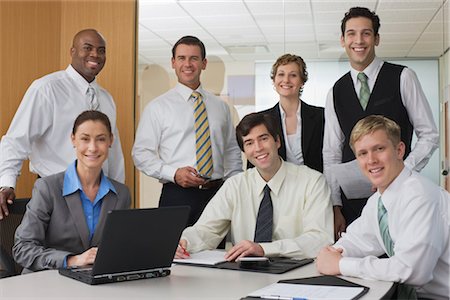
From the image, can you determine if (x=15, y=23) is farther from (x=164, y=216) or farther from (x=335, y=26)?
(x=164, y=216)

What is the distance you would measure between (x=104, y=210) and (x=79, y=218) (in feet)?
0.39

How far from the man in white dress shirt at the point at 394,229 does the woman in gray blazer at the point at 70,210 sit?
1.05 meters

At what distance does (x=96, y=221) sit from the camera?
283 cm

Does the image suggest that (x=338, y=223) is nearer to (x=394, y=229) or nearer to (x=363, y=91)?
(x=363, y=91)

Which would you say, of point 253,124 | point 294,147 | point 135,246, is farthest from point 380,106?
point 135,246

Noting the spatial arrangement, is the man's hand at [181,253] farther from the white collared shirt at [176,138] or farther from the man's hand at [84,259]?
the white collared shirt at [176,138]

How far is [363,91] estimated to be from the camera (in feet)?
11.9

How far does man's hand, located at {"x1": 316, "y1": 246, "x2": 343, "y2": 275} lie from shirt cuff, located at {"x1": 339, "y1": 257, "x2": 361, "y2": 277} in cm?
2

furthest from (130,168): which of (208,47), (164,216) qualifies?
(164,216)

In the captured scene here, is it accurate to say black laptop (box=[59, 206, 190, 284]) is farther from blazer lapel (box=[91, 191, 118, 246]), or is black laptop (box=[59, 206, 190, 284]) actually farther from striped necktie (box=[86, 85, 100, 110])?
striped necktie (box=[86, 85, 100, 110])

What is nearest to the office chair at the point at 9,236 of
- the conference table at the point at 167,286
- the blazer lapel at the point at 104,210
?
the blazer lapel at the point at 104,210

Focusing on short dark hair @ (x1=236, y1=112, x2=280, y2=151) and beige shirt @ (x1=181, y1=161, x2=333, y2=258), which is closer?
beige shirt @ (x1=181, y1=161, x2=333, y2=258)

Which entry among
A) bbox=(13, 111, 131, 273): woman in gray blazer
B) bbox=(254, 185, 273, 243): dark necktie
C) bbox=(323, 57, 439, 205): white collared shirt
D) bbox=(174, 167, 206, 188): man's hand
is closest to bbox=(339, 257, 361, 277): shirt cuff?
bbox=(254, 185, 273, 243): dark necktie

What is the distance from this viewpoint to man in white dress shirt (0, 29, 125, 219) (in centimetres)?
359
